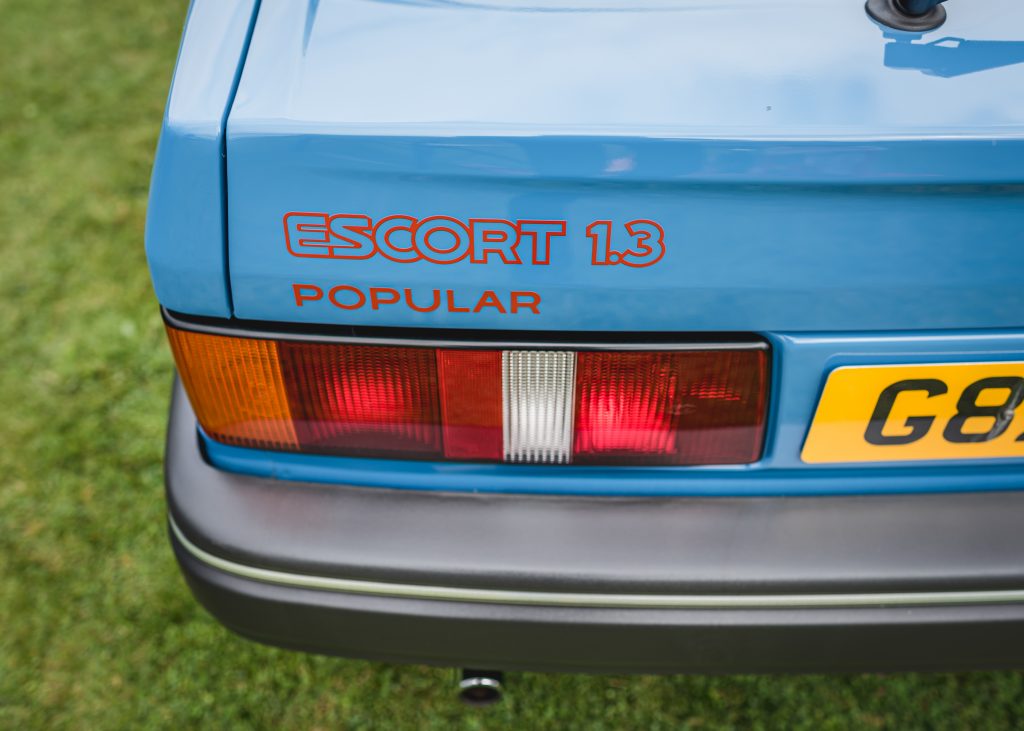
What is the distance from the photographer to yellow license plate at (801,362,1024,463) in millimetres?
1172

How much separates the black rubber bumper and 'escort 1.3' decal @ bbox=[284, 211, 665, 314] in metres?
0.43

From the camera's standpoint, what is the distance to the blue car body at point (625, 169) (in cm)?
103

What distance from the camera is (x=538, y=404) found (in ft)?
4.05

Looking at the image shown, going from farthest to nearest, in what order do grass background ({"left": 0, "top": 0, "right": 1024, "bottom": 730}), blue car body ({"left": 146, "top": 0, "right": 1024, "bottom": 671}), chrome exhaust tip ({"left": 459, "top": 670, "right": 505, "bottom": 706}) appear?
grass background ({"left": 0, "top": 0, "right": 1024, "bottom": 730}) → chrome exhaust tip ({"left": 459, "top": 670, "right": 505, "bottom": 706}) → blue car body ({"left": 146, "top": 0, "right": 1024, "bottom": 671})

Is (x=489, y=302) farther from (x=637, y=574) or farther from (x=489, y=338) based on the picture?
(x=637, y=574)

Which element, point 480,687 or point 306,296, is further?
point 480,687

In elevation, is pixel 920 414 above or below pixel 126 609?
above

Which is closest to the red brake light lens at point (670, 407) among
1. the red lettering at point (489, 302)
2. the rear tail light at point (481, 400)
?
the rear tail light at point (481, 400)

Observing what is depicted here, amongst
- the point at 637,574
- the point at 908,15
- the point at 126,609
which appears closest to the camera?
the point at 908,15

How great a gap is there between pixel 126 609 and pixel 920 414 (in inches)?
73.3

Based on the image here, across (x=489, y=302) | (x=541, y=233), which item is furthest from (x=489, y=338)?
(x=541, y=233)

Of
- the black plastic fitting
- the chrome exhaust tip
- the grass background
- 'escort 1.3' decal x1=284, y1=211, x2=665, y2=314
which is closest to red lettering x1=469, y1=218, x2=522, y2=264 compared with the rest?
'escort 1.3' decal x1=284, y1=211, x2=665, y2=314

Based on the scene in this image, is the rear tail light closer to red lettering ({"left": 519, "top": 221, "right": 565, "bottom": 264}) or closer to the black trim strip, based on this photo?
the black trim strip

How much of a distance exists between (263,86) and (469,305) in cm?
38
